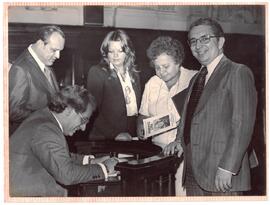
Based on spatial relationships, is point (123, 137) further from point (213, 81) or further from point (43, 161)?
point (213, 81)

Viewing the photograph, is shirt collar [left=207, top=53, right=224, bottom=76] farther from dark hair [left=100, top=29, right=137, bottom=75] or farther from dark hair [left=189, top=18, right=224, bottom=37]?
dark hair [left=100, top=29, right=137, bottom=75]

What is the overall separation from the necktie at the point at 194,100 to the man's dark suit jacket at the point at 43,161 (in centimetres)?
76

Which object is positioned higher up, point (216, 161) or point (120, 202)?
point (216, 161)

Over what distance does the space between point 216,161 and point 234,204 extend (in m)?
0.38

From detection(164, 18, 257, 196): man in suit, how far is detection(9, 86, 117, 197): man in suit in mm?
659

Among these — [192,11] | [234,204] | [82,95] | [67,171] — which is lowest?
[234,204]

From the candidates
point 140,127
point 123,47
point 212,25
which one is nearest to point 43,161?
point 140,127

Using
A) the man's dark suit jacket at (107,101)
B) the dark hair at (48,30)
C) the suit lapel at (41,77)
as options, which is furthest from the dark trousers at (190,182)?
the dark hair at (48,30)

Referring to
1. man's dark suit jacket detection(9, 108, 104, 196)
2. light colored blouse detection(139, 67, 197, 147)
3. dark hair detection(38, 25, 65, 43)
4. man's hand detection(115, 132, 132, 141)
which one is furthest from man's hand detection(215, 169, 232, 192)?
dark hair detection(38, 25, 65, 43)

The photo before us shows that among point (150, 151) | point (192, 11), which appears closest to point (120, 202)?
point (150, 151)

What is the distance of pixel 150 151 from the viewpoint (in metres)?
3.25

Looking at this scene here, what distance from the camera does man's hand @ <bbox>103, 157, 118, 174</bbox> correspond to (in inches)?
122

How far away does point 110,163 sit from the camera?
3.12 meters

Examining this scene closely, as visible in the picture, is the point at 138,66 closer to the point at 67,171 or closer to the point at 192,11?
the point at 192,11
